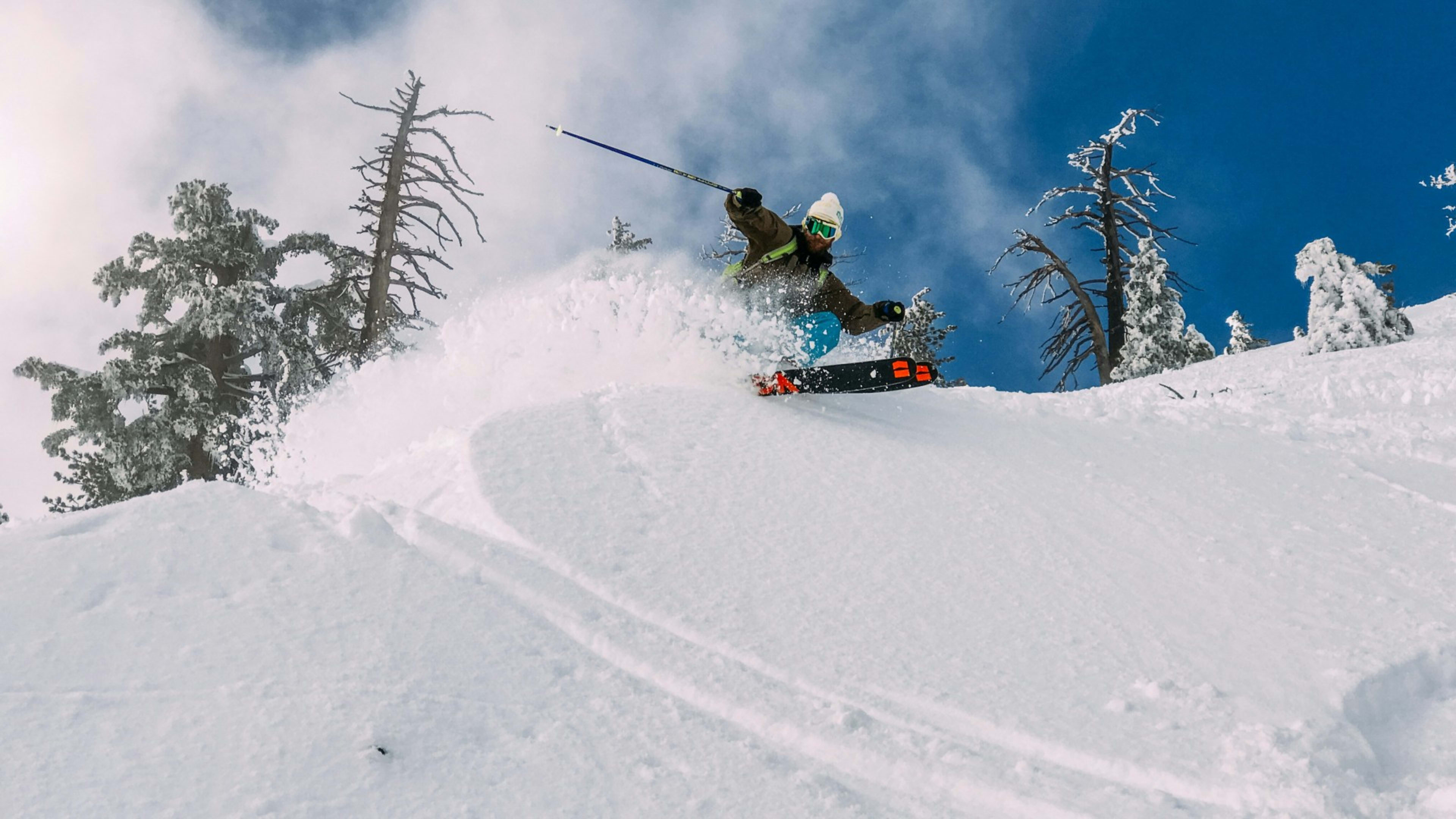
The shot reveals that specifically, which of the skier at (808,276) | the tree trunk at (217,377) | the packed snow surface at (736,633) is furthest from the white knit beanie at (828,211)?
the tree trunk at (217,377)

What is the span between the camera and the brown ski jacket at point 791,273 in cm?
768

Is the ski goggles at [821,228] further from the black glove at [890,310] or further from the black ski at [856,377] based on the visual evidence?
the black ski at [856,377]

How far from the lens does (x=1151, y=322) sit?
70.3 feet

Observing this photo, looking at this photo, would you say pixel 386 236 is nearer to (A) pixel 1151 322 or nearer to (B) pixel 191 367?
(B) pixel 191 367

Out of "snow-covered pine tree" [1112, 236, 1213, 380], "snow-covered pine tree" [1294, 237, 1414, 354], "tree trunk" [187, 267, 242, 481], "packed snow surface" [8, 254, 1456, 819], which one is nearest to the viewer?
"packed snow surface" [8, 254, 1456, 819]

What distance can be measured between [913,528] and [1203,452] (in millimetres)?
3227

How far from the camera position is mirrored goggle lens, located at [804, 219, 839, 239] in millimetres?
7848

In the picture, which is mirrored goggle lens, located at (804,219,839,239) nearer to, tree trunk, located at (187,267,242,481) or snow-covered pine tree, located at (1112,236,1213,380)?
tree trunk, located at (187,267,242,481)

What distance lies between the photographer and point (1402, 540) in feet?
16.5

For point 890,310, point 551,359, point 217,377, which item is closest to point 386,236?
point 217,377

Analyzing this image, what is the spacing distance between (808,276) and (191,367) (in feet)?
47.9

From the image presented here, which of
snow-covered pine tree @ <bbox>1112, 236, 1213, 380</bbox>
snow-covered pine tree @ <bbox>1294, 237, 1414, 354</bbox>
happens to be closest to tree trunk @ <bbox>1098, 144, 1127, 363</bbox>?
snow-covered pine tree @ <bbox>1112, 236, 1213, 380</bbox>

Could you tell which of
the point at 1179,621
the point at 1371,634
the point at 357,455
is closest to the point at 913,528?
the point at 1179,621

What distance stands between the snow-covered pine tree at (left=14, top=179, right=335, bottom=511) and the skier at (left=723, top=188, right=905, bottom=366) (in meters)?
11.7
